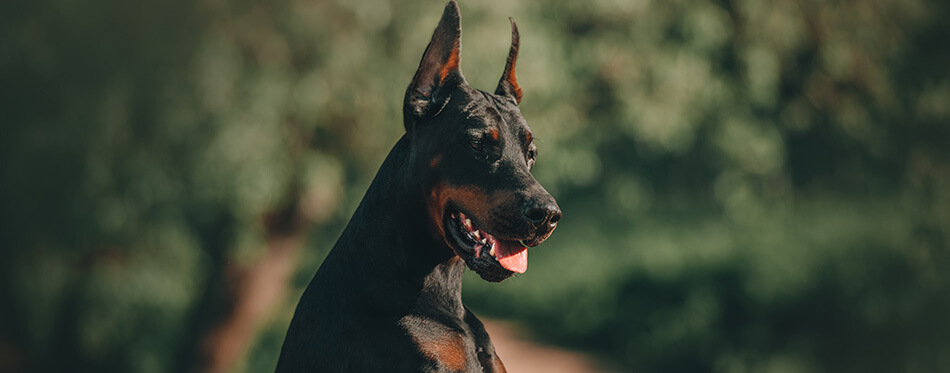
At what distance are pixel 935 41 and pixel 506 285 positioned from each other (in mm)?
8248

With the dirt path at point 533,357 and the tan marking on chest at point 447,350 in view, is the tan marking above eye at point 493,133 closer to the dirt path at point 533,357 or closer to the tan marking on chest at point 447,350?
the tan marking on chest at point 447,350

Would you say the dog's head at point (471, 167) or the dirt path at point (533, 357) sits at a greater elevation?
the dirt path at point (533, 357)

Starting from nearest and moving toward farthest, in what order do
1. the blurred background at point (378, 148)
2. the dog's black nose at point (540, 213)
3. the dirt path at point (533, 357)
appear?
the dog's black nose at point (540, 213)
the blurred background at point (378, 148)
the dirt path at point (533, 357)

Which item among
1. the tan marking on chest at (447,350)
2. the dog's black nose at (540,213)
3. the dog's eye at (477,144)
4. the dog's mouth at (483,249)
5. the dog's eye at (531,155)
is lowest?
the tan marking on chest at (447,350)

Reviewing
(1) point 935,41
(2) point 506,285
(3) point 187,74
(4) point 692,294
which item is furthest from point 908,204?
(3) point 187,74

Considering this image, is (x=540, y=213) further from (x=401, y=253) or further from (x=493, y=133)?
(x=401, y=253)

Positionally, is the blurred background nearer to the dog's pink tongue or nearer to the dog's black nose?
the dog's pink tongue

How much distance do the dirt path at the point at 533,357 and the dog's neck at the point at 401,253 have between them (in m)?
9.17

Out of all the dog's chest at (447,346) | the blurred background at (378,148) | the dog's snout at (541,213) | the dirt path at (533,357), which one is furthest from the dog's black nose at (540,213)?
the dirt path at (533,357)

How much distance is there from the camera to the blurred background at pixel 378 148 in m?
7.05

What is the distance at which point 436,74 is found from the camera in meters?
2.63

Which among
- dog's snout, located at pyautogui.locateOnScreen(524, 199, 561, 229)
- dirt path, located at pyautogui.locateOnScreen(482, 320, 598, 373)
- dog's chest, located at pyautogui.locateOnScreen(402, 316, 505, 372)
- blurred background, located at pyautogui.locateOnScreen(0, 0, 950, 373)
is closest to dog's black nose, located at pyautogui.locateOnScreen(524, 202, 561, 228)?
dog's snout, located at pyautogui.locateOnScreen(524, 199, 561, 229)

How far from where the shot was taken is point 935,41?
34.2ft

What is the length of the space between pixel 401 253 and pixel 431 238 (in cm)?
10
